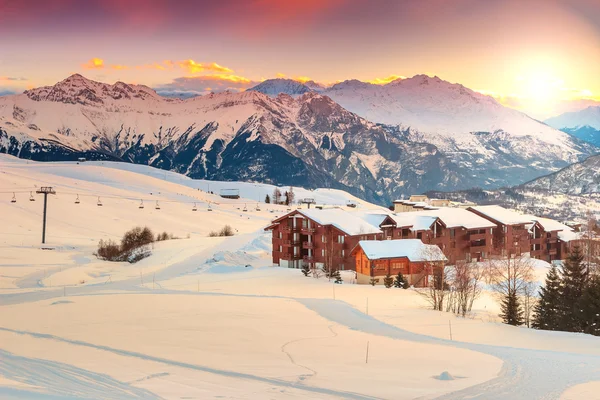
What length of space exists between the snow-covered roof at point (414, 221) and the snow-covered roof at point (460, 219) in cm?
318

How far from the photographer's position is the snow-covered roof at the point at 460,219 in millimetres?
98500

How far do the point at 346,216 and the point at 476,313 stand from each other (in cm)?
3547

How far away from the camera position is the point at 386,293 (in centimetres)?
5734

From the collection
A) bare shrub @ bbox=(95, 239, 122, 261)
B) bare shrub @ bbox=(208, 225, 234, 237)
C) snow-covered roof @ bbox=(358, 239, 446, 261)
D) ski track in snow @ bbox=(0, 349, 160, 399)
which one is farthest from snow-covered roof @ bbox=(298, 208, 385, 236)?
ski track in snow @ bbox=(0, 349, 160, 399)

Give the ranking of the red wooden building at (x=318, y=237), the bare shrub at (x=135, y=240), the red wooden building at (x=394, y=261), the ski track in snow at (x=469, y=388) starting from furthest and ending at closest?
the bare shrub at (x=135, y=240)
the red wooden building at (x=318, y=237)
the red wooden building at (x=394, y=261)
the ski track in snow at (x=469, y=388)

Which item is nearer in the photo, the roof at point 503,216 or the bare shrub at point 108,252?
the bare shrub at point 108,252

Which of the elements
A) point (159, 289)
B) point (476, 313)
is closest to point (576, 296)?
point (476, 313)

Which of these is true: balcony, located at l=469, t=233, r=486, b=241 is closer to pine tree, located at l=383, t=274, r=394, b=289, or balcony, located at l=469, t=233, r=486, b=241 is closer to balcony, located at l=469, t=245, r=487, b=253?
balcony, located at l=469, t=245, r=487, b=253

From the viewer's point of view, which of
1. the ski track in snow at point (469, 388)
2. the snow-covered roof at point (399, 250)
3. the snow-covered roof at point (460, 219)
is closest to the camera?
the ski track in snow at point (469, 388)

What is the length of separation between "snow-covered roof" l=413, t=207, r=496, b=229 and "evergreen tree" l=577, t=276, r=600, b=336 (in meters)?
51.5

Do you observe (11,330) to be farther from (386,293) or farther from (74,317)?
(386,293)

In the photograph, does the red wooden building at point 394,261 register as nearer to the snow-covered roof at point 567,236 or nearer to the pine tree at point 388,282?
the pine tree at point 388,282

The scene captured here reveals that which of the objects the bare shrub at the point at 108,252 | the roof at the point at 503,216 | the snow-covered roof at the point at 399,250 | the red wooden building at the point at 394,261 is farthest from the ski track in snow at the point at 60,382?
the roof at the point at 503,216

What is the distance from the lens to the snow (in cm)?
2233
